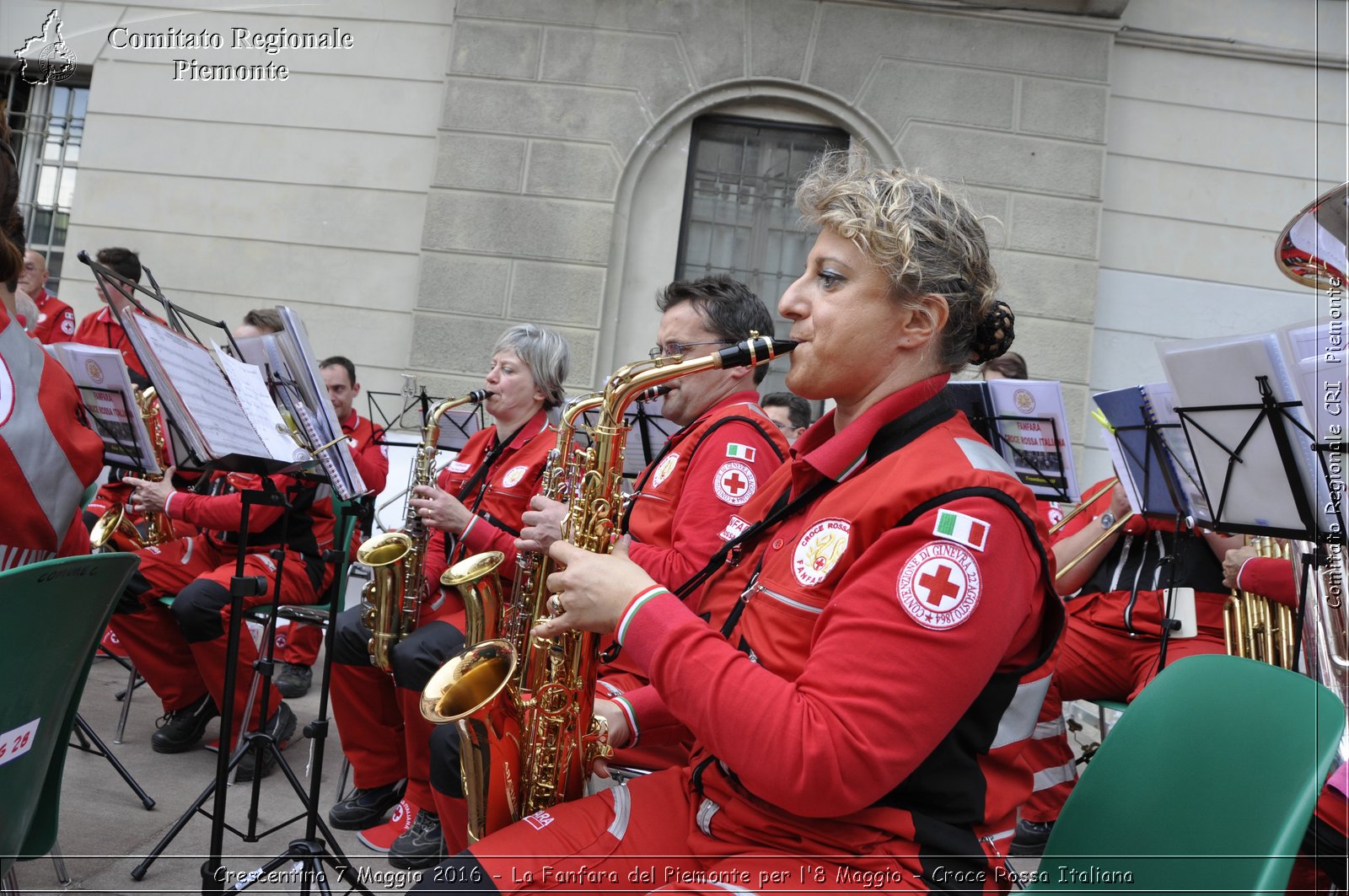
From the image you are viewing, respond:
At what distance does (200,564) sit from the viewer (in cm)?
468

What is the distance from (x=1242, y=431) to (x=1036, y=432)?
43.4 inches

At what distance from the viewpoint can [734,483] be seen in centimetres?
275

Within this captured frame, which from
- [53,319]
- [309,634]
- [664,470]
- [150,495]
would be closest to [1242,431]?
[664,470]

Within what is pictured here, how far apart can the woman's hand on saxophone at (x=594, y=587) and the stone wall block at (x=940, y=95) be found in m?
6.63

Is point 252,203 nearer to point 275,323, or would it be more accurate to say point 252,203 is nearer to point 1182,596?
point 275,323

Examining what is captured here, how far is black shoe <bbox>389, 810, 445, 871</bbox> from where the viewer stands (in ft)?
11.1

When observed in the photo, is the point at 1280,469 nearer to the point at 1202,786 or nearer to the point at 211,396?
the point at 1202,786

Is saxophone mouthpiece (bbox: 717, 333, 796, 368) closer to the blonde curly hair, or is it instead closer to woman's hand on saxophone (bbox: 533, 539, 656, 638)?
the blonde curly hair

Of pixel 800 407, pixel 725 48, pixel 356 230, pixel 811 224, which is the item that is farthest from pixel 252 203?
pixel 811 224

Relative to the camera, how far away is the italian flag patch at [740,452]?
9.13ft

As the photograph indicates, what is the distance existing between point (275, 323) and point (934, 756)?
4.92 meters

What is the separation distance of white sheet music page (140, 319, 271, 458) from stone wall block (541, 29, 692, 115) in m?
5.51

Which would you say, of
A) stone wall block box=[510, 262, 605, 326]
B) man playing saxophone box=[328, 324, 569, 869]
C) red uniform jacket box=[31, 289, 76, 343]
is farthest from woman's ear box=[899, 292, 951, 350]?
red uniform jacket box=[31, 289, 76, 343]

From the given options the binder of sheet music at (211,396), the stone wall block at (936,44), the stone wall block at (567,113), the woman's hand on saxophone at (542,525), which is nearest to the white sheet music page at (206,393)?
the binder of sheet music at (211,396)
